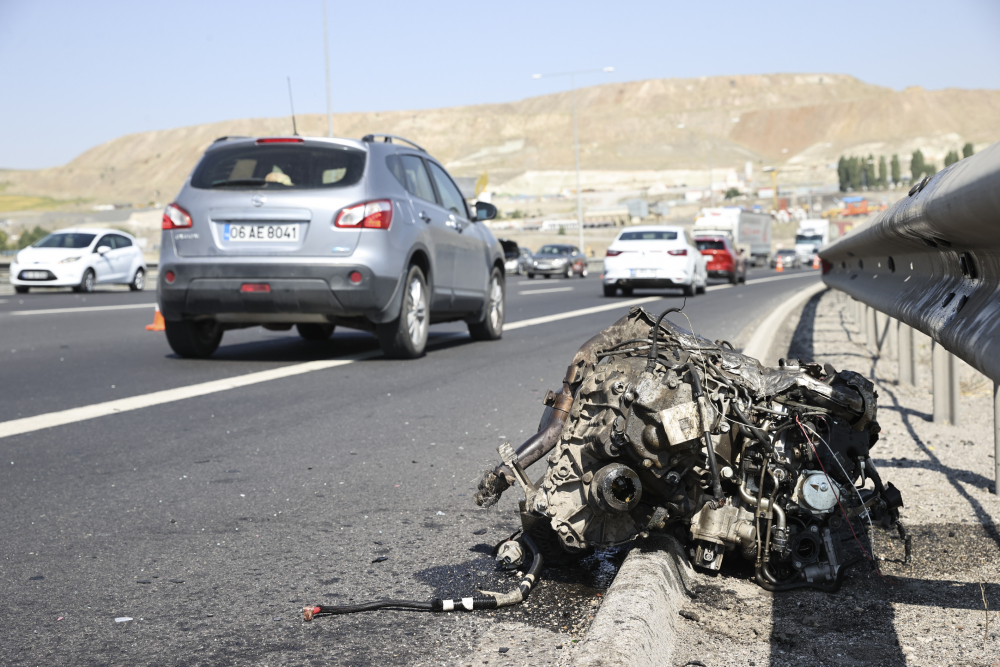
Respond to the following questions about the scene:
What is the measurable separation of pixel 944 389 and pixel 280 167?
5.65 metres

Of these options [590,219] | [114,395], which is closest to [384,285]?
[114,395]

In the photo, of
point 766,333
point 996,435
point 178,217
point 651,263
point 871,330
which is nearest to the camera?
point 996,435

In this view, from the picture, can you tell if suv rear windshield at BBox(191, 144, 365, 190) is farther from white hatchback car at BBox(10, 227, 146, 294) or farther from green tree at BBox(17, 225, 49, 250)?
green tree at BBox(17, 225, 49, 250)

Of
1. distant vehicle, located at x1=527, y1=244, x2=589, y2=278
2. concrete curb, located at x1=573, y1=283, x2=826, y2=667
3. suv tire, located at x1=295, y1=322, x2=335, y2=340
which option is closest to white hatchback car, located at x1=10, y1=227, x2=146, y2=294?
suv tire, located at x1=295, y1=322, x2=335, y2=340

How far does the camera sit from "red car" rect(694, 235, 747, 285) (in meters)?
33.9

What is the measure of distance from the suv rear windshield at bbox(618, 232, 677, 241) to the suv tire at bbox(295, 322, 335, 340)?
13.5 metres

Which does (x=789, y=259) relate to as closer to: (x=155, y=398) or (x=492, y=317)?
(x=492, y=317)

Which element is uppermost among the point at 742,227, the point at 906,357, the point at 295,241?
the point at 295,241

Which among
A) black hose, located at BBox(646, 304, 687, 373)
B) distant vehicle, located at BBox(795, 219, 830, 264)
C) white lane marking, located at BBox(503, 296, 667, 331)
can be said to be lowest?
distant vehicle, located at BBox(795, 219, 830, 264)

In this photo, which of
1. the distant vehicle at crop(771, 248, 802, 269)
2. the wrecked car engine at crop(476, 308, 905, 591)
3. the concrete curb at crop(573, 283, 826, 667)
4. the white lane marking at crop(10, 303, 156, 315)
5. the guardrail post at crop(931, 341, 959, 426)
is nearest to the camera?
the concrete curb at crop(573, 283, 826, 667)

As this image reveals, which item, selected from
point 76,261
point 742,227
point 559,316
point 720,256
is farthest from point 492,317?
point 742,227

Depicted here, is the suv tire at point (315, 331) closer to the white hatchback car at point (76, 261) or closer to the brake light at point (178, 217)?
the brake light at point (178, 217)

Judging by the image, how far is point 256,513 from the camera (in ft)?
13.8

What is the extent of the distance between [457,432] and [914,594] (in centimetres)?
323
